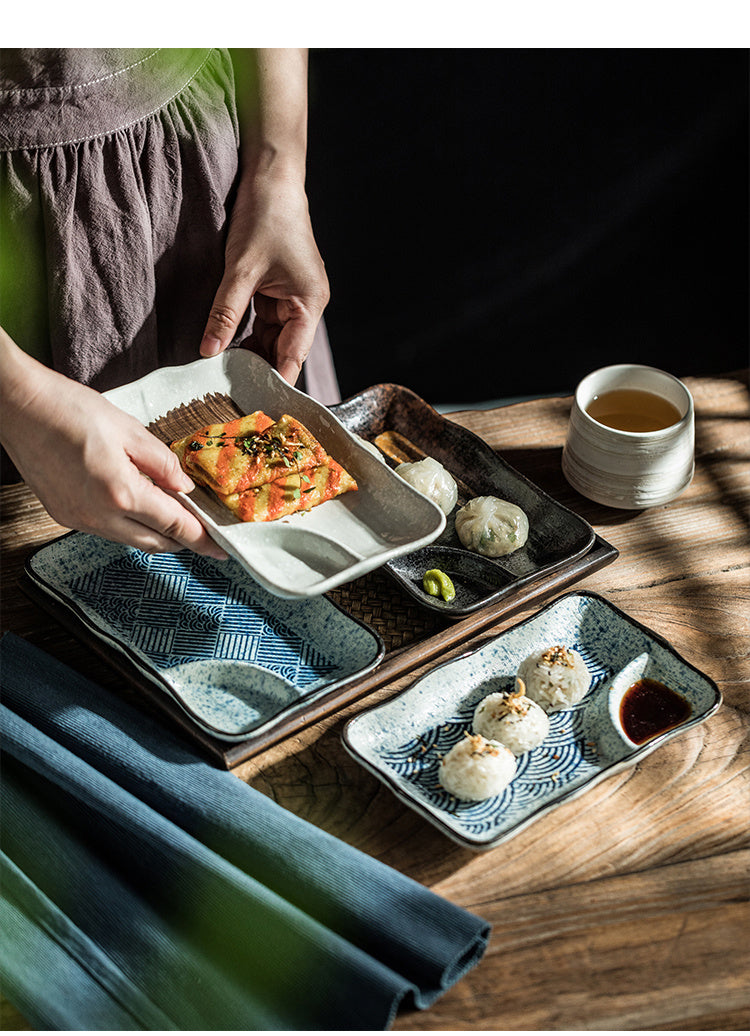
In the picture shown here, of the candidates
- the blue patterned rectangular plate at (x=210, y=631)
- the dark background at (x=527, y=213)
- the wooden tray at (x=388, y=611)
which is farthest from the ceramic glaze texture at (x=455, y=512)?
the dark background at (x=527, y=213)

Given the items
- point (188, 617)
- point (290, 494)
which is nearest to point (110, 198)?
point (290, 494)

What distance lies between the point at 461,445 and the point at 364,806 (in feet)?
3.18

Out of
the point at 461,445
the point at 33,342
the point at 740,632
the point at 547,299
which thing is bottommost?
the point at 547,299

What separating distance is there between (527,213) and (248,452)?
2706 mm

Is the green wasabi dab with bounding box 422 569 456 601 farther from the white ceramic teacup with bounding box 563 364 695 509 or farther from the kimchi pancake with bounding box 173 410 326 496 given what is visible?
the white ceramic teacup with bounding box 563 364 695 509

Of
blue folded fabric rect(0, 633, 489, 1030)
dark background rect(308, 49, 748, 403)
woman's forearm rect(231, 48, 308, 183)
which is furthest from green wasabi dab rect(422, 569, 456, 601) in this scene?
dark background rect(308, 49, 748, 403)

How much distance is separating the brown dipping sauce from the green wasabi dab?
39 cm

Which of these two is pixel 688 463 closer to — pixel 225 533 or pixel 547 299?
pixel 225 533

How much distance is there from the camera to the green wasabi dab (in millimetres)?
1847

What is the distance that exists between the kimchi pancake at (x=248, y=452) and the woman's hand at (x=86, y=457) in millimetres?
201

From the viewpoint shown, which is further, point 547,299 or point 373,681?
point 547,299

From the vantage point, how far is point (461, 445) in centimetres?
221

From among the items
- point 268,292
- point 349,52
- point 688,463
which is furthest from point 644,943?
point 349,52

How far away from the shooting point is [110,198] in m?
1.91
